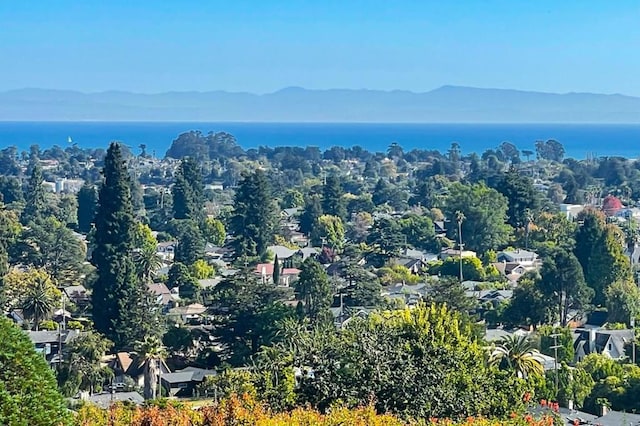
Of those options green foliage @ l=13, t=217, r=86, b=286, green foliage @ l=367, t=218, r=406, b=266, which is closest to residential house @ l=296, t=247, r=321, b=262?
green foliage @ l=367, t=218, r=406, b=266

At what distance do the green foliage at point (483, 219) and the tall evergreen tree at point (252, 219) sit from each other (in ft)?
29.7

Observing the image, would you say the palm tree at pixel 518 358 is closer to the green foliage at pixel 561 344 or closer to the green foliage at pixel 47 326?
the green foliage at pixel 561 344

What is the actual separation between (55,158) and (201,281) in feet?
288

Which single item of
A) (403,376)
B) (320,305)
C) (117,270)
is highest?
(403,376)

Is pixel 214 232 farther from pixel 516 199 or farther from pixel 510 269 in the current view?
pixel 510 269

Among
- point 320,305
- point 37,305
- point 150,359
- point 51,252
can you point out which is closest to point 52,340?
point 37,305

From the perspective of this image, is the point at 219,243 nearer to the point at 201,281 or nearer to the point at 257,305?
the point at 201,281

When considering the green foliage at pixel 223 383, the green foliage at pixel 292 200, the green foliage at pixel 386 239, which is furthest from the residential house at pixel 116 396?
the green foliage at pixel 292 200

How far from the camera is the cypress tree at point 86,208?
56.0 m

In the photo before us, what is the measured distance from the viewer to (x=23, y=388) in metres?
9.73

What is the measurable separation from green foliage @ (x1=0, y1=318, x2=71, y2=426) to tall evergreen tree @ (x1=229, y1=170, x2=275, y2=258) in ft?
120

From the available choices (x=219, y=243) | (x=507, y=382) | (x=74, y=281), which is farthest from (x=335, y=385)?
(x=219, y=243)

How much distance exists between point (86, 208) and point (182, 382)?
31245 millimetres

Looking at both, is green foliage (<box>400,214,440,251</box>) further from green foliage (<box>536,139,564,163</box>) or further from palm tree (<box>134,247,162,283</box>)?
green foliage (<box>536,139,564,163</box>)
